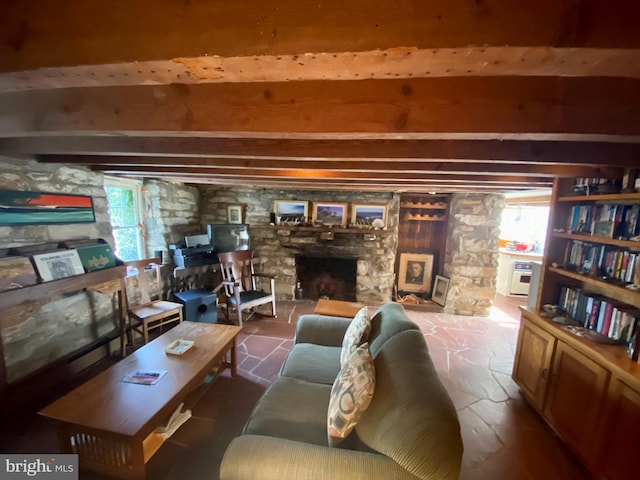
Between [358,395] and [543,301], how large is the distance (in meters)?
2.12

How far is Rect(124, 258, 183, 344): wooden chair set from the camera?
2703 mm

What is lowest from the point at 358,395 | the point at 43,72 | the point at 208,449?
the point at 208,449

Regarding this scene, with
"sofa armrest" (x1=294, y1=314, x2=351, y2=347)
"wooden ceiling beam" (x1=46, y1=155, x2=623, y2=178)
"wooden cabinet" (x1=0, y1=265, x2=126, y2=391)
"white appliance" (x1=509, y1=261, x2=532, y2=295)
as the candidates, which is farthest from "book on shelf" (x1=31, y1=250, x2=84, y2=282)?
"white appliance" (x1=509, y1=261, x2=532, y2=295)

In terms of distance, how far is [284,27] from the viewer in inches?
24.9

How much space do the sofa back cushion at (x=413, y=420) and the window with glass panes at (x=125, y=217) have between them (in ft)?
11.1

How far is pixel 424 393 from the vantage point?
107 centimetres

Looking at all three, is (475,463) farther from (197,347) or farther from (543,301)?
(197,347)

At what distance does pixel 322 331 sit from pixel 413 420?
136cm

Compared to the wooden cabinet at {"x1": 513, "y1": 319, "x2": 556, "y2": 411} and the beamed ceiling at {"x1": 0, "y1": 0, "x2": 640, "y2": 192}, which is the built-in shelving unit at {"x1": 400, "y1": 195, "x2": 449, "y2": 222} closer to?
the wooden cabinet at {"x1": 513, "y1": 319, "x2": 556, "y2": 411}

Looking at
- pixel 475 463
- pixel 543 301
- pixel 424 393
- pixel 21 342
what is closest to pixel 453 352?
pixel 543 301

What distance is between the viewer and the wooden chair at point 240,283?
3309 mm

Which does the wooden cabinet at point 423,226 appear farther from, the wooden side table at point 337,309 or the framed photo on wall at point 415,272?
the wooden side table at point 337,309
